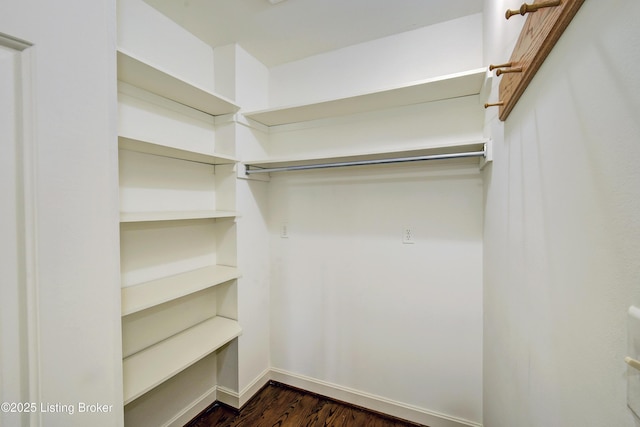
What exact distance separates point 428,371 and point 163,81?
8.38 ft

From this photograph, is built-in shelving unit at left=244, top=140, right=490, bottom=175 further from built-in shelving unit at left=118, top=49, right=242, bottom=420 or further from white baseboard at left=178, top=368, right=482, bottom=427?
white baseboard at left=178, top=368, right=482, bottom=427

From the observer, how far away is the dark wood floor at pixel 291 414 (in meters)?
1.86

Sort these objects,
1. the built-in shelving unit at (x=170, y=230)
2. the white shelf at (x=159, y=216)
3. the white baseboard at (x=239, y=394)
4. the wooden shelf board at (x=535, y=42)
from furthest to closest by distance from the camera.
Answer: the white baseboard at (x=239, y=394) → the built-in shelving unit at (x=170, y=230) → the white shelf at (x=159, y=216) → the wooden shelf board at (x=535, y=42)

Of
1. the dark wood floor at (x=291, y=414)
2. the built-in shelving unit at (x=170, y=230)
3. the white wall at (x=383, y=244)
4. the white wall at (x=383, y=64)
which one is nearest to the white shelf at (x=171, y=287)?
the built-in shelving unit at (x=170, y=230)

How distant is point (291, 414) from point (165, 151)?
2.07 meters

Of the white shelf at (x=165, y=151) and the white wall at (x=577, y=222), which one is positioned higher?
the white shelf at (x=165, y=151)

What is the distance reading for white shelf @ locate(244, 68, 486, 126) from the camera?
4.84 feet

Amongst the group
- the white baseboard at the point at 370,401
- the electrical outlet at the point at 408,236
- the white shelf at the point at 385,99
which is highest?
the white shelf at the point at 385,99

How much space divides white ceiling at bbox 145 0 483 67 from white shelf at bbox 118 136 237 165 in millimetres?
907

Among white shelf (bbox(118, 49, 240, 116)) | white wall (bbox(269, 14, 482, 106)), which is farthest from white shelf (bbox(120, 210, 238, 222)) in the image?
white wall (bbox(269, 14, 482, 106))

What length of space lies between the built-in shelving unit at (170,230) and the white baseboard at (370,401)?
66cm

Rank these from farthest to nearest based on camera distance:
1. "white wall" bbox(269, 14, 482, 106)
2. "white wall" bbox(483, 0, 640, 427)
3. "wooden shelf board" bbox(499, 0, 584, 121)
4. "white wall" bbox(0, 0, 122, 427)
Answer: "white wall" bbox(269, 14, 482, 106)
"white wall" bbox(0, 0, 122, 427)
"wooden shelf board" bbox(499, 0, 584, 121)
"white wall" bbox(483, 0, 640, 427)

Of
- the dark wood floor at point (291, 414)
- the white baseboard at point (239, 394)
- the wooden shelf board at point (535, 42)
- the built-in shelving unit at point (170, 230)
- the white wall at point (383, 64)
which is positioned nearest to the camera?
the wooden shelf board at point (535, 42)

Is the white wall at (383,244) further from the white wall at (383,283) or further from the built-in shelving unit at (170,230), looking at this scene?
the built-in shelving unit at (170,230)
